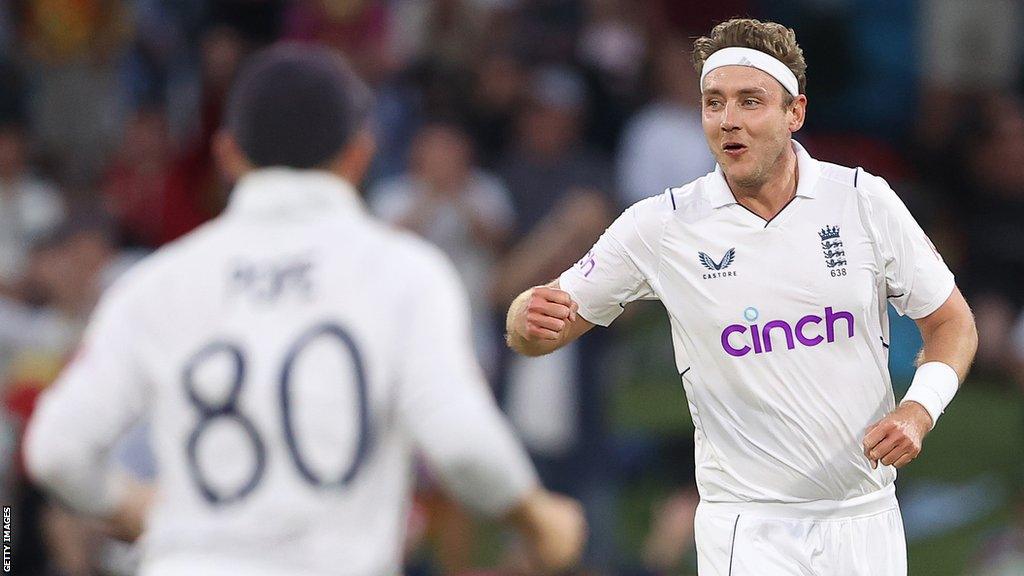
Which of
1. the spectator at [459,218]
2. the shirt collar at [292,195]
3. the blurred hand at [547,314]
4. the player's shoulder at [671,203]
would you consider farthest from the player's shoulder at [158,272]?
the spectator at [459,218]

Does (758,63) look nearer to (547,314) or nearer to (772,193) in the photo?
(772,193)

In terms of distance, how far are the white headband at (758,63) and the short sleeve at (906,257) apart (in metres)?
0.38

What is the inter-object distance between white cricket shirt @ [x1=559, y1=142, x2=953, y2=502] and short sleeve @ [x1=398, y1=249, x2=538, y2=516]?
0.61 metres

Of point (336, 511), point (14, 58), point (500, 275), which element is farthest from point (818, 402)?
point (14, 58)

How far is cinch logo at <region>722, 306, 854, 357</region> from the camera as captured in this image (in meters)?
4.66

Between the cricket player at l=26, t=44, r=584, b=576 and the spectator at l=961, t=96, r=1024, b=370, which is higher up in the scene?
the spectator at l=961, t=96, r=1024, b=370

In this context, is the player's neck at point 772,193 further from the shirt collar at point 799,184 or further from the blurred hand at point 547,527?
the blurred hand at point 547,527

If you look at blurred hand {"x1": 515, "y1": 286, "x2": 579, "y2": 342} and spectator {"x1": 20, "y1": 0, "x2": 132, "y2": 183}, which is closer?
blurred hand {"x1": 515, "y1": 286, "x2": 579, "y2": 342}

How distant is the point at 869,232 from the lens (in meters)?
4.70

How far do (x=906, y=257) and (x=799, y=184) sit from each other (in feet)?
1.14

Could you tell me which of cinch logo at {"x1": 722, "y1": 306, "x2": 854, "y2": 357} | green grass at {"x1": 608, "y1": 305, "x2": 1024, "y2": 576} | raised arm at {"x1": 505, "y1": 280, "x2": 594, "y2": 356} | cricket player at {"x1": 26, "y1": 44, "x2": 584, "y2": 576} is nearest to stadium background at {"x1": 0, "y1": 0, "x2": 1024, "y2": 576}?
green grass at {"x1": 608, "y1": 305, "x2": 1024, "y2": 576}

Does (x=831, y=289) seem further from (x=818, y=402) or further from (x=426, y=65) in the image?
(x=426, y=65)

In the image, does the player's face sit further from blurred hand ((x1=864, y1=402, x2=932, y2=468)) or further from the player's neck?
blurred hand ((x1=864, y1=402, x2=932, y2=468))

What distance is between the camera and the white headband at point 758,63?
15.0 feet
